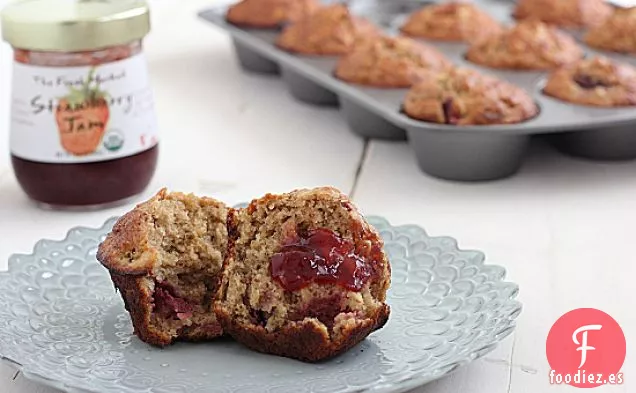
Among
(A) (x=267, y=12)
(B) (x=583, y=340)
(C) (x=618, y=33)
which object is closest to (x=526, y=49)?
(C) (x=618, y=33)

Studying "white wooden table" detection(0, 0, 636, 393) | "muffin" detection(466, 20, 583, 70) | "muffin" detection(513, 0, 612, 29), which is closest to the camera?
"white wooden table" detection(0, 0, 636, 393)

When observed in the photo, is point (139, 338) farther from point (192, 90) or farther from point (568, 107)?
point (192, 90)

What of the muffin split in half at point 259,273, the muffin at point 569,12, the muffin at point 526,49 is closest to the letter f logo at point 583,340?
the muffin split in half at point 259,273

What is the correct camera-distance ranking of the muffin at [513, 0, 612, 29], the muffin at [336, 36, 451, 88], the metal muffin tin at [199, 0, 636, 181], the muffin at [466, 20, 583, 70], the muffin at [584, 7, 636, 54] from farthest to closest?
the muffin at [513, 0, 612, 29] < the muffin at [584, 7, 636, 54] < the muffin at [466, 20, 583, 70] < the muffin at [336, 36, 451, 88] < the metal muffin tin at [199, 0, 636, 181]

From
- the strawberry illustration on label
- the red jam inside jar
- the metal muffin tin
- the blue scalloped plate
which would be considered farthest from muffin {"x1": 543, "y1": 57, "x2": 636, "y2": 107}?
the strawberry illustration on label

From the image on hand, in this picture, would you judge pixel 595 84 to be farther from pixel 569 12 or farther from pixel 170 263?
pixel 170 263

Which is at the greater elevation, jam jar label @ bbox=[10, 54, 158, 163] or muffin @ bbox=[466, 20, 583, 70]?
jam jar label @ bbox=[10, 54, 158, 163]

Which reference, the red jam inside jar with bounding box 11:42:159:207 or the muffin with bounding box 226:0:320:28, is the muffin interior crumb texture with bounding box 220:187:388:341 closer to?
the red jam inside jar with bounding box 11:42:159:207
